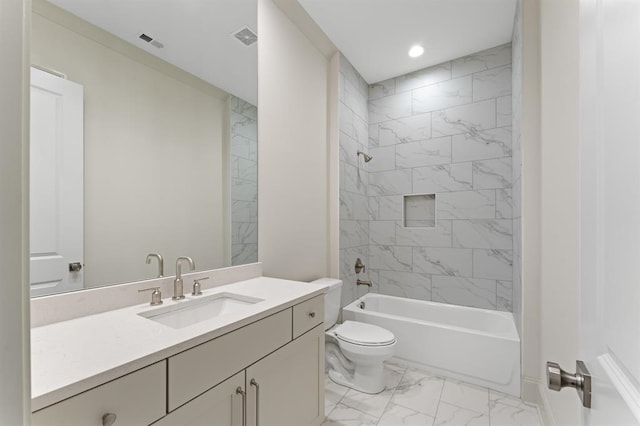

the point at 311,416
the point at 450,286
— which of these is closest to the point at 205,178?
the point at 311,416

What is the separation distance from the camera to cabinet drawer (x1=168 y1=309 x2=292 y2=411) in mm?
879

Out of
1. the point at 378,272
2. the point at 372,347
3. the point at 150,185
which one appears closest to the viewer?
the point at 150,185

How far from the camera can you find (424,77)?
3.09m

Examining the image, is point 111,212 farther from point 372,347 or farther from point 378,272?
point 378,272

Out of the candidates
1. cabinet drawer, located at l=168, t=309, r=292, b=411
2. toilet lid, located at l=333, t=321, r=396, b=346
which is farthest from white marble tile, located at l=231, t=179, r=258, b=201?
toilet lid, located at l=333, t=321, r=396, b=346

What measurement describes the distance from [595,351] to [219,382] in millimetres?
1035

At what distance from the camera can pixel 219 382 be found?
1.01 meters

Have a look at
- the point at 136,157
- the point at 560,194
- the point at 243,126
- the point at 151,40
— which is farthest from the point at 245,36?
the point at 560,194

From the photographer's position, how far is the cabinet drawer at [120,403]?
25.6 inches

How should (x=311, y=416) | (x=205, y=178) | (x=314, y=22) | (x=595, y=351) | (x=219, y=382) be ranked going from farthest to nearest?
1. (x=314, y=22)
2. (x=205, y=178)
3. (x=311, y=416)
4. (x=219, y=382)
5. (x=595, y=351)

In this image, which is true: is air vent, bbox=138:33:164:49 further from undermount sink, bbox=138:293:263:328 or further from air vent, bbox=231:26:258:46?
undermount sink, bbox=138:293:263:328

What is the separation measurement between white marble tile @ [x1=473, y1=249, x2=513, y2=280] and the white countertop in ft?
7.52

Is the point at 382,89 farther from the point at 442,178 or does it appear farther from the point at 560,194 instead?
the point at 560,194

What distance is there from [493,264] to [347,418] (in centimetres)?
193
